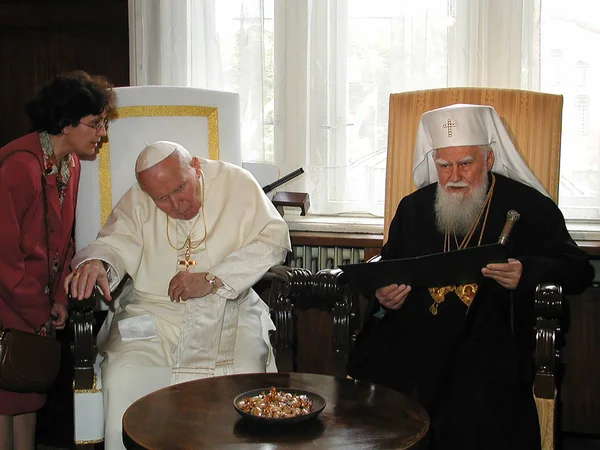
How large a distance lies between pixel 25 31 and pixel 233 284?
9.22 feet

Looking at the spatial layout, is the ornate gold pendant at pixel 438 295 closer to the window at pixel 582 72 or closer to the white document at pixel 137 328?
the white document at pixel 137 328

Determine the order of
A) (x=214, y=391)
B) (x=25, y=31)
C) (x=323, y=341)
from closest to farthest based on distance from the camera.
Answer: (x=214, y=391) → (x=323, y=341) → (x=25, y=31)

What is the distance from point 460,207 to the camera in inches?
130

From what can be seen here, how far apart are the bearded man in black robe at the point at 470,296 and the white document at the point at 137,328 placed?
84cm

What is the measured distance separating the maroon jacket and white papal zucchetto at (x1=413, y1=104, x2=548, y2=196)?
164 centimetres

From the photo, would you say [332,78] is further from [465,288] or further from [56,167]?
[465,288]

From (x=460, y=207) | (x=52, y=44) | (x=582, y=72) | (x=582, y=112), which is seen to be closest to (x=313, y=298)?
(x=460, y=207)

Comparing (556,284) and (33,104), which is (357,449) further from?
(33,104)

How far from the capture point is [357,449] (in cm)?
212

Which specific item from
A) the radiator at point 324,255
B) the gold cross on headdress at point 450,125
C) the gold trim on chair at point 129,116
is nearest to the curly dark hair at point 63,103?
the gold trim on chair at point 129,116

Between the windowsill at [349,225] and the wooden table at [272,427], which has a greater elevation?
the windowsill at [349,225]

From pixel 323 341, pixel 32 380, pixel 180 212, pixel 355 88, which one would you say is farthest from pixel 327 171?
pixel 32 380

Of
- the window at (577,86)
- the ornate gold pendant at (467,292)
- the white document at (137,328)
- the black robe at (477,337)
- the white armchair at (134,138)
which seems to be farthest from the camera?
the window at (577,86)

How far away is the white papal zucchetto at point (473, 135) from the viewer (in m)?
3.28
